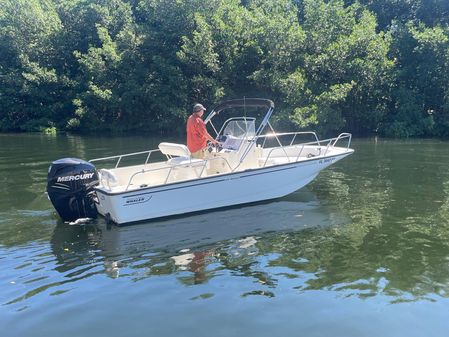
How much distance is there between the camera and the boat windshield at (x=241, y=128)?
37.9 ft

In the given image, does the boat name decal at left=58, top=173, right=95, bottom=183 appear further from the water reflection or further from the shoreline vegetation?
the shoreline vegetation

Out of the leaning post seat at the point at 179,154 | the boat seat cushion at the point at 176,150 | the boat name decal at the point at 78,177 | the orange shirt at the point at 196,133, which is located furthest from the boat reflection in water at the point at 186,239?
the orange shirt at the point at 196,133

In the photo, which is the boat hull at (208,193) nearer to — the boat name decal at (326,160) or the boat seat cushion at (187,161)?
the boat name decal at (326,160)

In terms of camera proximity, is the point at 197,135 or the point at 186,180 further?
the point at 197,135

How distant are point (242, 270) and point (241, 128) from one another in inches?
192

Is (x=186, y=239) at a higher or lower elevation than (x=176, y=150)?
lower

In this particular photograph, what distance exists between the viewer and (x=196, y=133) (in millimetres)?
11180

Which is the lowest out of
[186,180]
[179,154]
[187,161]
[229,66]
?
[186,180]

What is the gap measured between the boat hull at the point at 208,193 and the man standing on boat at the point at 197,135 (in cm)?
104

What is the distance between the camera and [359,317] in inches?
234

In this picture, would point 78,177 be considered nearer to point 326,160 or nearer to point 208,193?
point 208,193

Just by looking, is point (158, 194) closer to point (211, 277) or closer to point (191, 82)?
point (211, 277)

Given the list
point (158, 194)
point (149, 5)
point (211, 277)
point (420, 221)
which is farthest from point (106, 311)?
point (149, 5)

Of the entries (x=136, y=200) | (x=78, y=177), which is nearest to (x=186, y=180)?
(x=136, y=200)
